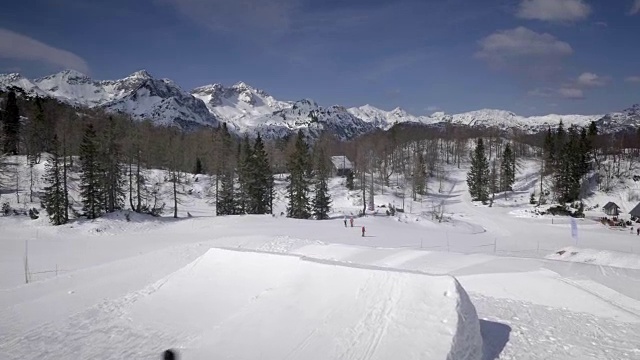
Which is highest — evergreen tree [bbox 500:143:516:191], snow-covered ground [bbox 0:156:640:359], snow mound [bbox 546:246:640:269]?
evergreen tree [bbox 500:143:516:191]

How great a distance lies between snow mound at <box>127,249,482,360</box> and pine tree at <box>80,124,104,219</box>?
2772 cm

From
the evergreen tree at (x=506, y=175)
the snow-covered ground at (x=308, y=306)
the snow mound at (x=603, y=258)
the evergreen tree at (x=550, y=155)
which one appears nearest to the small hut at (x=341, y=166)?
the evergreen tree at (x=506, y=175)

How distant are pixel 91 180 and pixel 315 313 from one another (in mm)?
33573

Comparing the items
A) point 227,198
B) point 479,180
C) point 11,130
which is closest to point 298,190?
point 227,198

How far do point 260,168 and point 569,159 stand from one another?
47875 mm

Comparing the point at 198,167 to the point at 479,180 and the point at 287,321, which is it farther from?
the point at 287,321

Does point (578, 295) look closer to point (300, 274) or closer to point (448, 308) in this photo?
point (448, 308)

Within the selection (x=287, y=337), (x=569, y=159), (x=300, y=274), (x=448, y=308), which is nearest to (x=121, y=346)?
→ (x=287, y=337)

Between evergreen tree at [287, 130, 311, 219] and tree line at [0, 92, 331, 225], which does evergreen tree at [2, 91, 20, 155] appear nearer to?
tree line at [0, 92, 331, 225]

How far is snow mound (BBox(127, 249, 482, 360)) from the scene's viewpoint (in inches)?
320

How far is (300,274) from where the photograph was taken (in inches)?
441

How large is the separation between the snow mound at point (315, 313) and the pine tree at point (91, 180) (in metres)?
27.7

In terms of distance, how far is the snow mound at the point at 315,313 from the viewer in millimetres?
8133

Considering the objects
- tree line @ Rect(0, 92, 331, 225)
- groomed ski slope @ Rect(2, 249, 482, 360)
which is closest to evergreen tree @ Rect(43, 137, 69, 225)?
tree line @ Rect(0, 92, 331, 225)
